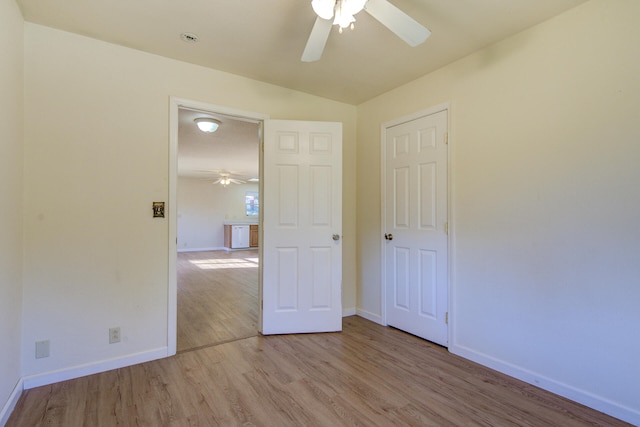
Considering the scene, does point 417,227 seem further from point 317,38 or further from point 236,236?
point 236,236

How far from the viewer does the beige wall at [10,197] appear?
1.66 meters

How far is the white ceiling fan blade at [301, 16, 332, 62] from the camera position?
1616 mm

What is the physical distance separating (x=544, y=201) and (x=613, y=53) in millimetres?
904

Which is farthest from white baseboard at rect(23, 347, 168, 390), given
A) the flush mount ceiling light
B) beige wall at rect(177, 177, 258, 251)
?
beige wall at rect(177, 177, 258, 251)

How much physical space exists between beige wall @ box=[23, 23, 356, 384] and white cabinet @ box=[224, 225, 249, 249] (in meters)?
7.46

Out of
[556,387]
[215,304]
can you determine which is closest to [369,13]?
[556,387]

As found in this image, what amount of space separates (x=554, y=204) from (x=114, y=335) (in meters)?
3.19

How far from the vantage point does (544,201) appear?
80.6 inches

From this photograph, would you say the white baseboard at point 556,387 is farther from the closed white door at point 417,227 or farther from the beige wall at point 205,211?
the beige wall at point 205,211

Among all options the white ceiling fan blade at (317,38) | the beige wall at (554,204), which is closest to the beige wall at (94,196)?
the white ceiling fan blade at (317,38)

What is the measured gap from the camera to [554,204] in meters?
2.00

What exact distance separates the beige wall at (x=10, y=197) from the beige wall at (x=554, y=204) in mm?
2947

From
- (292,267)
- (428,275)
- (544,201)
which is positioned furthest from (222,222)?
(544,201)

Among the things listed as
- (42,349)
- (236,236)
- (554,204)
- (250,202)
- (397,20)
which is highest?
(397,20)
